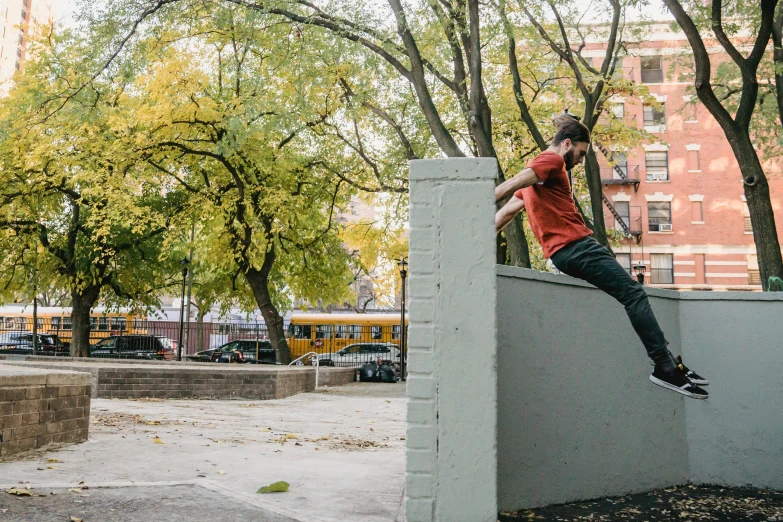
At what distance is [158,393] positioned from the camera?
43.5 ft

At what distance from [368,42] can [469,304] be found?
476 inches

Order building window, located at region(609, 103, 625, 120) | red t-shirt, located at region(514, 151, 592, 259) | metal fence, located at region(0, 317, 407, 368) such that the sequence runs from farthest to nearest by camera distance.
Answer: metal fence, located at region(0, 317, 407, 368) → building window, located at region(609, 103, 625, 120) → red t-shirt, located at region(514, 151, 592, 259)

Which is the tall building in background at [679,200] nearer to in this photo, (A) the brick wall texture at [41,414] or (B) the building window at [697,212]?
(B) the building window at [697,212]

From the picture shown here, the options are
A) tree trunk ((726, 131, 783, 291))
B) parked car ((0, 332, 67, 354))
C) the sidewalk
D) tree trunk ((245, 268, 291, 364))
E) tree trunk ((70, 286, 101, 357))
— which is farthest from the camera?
parked car ((0, 332, 67, 354))

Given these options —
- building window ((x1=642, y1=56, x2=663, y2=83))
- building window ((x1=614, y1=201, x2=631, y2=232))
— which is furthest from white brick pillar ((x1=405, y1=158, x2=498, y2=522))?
building window ((x1=642, y1=56, x2=663, y2=83))

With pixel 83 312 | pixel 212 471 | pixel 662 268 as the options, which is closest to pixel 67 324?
pixel 83 312

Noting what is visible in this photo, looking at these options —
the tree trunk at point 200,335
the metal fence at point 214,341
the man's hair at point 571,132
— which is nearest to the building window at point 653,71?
the metal fence at point 214,341

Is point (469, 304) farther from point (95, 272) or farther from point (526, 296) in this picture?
point (95, 272)

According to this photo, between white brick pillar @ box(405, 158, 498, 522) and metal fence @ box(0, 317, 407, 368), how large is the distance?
79.4ft

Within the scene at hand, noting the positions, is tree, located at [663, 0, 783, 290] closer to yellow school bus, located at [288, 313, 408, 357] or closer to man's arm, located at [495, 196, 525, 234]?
man's arm, located at [495, 196, 525, 234]

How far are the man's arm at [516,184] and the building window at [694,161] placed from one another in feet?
143

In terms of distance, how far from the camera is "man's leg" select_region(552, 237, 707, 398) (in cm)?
440

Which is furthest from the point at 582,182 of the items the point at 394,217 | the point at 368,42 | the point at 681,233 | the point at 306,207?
the point at 681,233

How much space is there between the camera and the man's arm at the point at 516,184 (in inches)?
168
